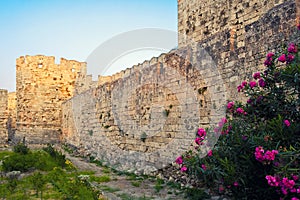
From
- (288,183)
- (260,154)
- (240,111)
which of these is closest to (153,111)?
(240,111)

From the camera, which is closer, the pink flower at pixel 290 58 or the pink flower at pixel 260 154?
the pink flower at pixel 260 154

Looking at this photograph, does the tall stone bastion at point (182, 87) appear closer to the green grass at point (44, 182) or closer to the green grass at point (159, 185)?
the green grass at point (159, 185)

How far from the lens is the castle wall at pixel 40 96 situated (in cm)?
1844

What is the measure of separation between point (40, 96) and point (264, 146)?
56.8ft

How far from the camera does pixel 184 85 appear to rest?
7.01 metres

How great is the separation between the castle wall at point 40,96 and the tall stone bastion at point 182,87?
3.56 metres

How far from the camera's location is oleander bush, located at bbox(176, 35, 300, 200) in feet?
9.93

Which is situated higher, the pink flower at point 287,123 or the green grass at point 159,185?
the pink flower at point 287,123

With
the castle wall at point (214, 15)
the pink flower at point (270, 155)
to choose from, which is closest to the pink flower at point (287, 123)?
the pink flower at point (270, 155)

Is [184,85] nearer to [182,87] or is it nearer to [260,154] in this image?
[182,87]

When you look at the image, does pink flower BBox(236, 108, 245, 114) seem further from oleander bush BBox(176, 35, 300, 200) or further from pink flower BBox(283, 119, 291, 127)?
pink flower BBox(283, 119, 291, 127)

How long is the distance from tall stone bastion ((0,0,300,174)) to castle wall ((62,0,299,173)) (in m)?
0.02

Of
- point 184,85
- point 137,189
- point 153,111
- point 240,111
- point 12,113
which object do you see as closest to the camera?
point 240,111

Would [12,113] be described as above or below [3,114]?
above
